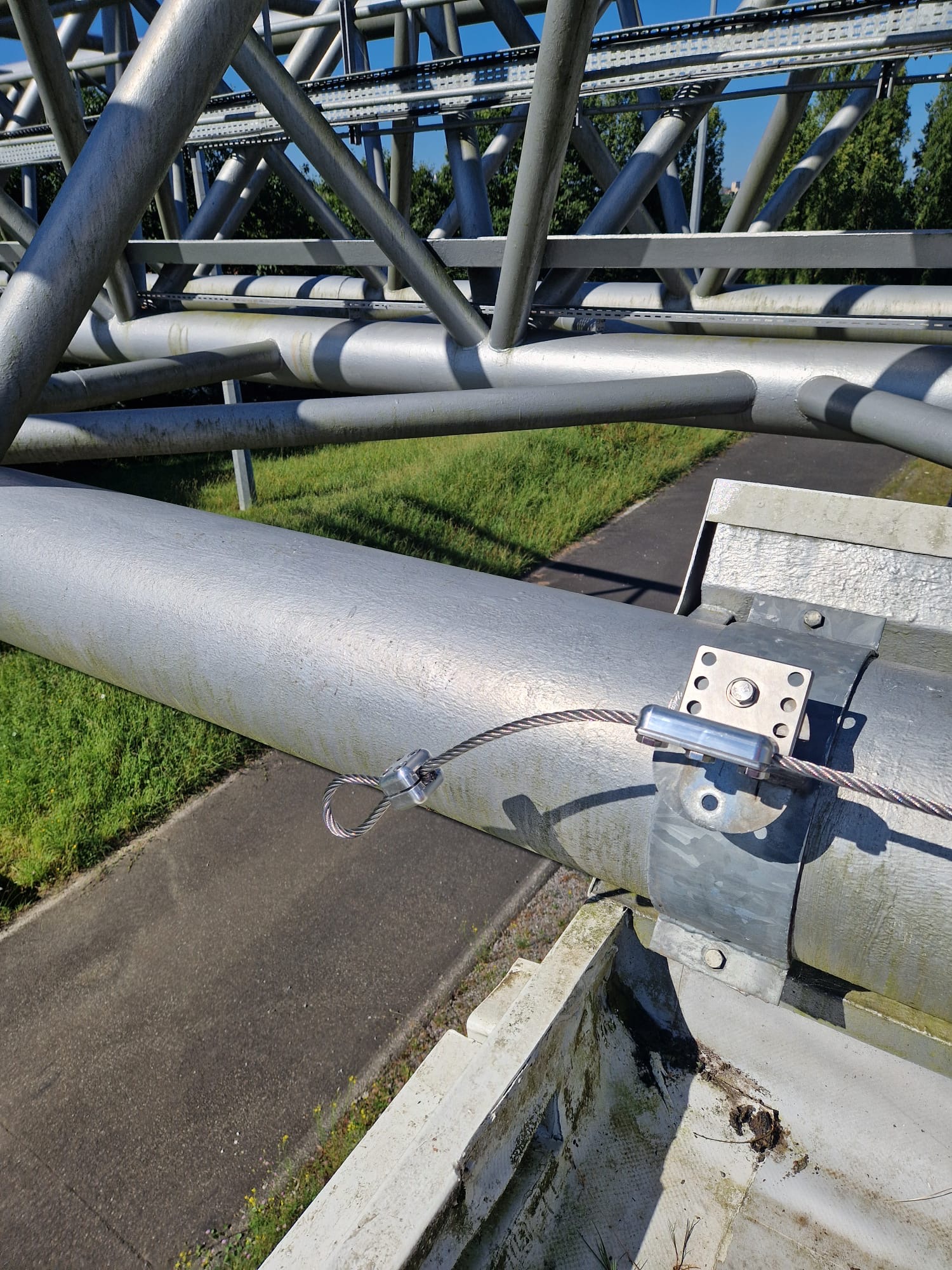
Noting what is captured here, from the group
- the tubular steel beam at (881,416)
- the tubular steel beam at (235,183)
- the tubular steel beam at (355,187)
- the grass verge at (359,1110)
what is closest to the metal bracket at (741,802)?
the tubular steel beam at (881,416)

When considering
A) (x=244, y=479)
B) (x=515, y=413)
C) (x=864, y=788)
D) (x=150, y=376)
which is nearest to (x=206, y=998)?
(x=150, y=376)

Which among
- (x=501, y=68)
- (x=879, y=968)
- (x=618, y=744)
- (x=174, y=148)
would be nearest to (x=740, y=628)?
(x=618, y=744)

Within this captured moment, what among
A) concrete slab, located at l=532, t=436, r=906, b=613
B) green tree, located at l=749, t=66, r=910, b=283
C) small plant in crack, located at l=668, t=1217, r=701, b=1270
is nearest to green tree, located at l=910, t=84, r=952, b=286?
green tree, located at l=749, t=66, r=910, b=283

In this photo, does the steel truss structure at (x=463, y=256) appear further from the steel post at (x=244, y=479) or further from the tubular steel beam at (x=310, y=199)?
the steel post at (x=244, y=479)

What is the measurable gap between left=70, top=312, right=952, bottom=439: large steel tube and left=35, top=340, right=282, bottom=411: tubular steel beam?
0.66ft

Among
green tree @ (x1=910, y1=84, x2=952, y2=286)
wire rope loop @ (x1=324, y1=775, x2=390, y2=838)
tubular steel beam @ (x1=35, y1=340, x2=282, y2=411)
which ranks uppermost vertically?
green tree @ (x1=910, y1=84, x2=952, y2=286)

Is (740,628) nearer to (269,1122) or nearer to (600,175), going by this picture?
(269,1122)

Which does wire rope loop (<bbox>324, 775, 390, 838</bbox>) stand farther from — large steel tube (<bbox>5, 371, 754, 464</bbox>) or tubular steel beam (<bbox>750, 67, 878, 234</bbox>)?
tubular steel beam (<bbox>750, 67, 878, 234</bbox>)

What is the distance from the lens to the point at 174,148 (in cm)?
167

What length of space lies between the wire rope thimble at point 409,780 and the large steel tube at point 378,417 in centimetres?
140

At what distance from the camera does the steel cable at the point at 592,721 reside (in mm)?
791

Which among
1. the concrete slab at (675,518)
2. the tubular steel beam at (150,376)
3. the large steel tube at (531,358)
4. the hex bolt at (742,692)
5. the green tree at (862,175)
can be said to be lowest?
the hex bolt at (742,692)

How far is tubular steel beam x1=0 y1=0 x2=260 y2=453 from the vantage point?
5.10ft

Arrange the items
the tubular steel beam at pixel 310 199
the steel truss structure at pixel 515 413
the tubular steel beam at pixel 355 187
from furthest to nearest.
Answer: the tubular steel beam at pixel 310 199
the tubular steel beam at pixel 355 187
the steel truss structure at pixel 515 413
